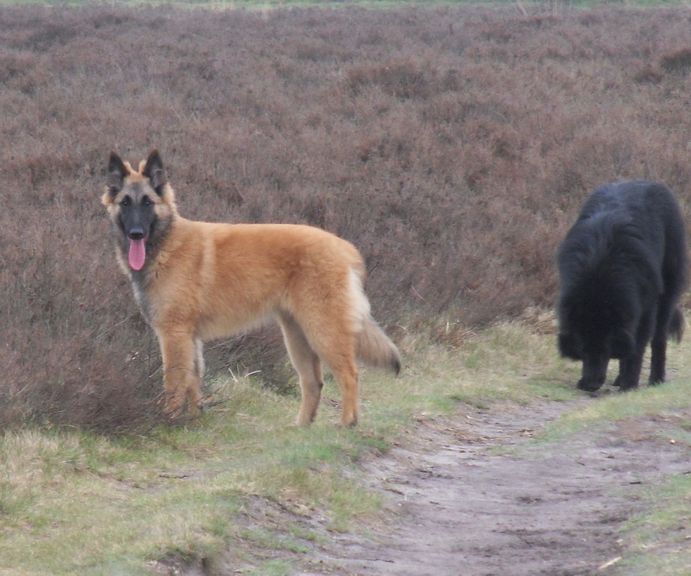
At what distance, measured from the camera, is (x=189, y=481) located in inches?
259

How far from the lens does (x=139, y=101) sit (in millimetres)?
18500

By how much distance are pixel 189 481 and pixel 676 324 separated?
19.7 feet

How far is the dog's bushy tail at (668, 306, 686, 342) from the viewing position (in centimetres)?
1077

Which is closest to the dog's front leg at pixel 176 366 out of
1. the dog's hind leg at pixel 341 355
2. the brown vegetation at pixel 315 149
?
the brown vegetation at pixel 315 149

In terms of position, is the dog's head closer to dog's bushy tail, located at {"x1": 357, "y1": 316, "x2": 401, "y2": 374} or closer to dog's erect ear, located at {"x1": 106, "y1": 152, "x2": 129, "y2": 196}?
dog's erect ear, located at {"x1": 106, "y1": 152, "x2": 129, "y2": 196}

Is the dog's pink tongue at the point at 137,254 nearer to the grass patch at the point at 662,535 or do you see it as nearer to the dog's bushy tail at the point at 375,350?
the dog's bushy tail at the point at 375,350

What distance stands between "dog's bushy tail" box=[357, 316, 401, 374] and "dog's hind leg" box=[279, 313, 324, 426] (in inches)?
16.0

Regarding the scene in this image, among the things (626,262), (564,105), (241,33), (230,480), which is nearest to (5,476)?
(230,480)

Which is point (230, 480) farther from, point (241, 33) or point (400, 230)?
point (241, 33)

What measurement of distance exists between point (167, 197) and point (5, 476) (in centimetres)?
267

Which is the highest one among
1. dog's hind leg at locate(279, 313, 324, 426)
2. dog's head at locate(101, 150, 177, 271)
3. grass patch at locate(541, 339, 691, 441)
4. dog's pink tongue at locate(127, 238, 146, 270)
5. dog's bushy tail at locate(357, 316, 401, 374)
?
dog's head at locate(101, 150, 177, 271)

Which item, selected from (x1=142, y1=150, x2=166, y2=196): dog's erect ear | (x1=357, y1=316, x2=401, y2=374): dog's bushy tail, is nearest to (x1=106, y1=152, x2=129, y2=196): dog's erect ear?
(x1=142, y1=150, x2=166, y2=196): dog's erect ear

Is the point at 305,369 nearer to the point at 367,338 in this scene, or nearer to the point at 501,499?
the point at 367,338

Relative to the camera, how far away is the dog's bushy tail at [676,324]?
1077cm
